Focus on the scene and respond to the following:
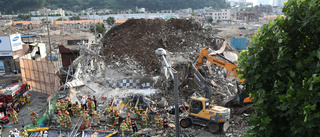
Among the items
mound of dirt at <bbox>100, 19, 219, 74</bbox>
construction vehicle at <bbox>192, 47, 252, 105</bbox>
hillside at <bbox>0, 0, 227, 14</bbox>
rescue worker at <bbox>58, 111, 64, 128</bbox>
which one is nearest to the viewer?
construction vehicle at <bbox>192, 47, 252, 105</bbox>

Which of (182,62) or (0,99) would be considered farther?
(182,62)

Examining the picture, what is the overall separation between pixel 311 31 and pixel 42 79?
1578 cm

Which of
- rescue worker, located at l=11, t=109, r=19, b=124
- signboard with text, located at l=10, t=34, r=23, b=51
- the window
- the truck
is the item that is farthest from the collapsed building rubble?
signboard with text, located at l=10, t=34, r=23, b=51

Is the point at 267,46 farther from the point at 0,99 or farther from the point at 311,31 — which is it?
the point at 0,99

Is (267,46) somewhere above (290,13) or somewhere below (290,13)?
below

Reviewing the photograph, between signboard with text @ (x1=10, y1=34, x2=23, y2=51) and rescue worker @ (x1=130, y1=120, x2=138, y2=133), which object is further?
signboard with text @ (x1=10, y1=34, x2=23, y2=51)

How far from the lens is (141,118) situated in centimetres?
1202

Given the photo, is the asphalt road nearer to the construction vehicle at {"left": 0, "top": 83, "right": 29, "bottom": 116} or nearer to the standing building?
the construction vehicle at {"left": 0, "top": 83, "right": 29, "bottom": 116}

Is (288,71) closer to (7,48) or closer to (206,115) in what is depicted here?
(206,115)

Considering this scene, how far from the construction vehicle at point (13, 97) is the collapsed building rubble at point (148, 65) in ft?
11.3

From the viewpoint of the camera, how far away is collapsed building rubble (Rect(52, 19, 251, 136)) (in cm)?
1422

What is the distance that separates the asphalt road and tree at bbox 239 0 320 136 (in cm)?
1197

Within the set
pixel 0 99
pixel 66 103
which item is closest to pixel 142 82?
pixel 66 103

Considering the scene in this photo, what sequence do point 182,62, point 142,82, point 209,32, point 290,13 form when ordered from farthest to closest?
point 209,32, point 182,62, point 142,82, point 290,13
